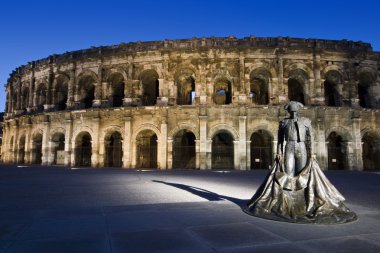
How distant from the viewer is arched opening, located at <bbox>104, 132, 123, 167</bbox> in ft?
58.9

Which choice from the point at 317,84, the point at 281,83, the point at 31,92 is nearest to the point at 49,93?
the point at 31,92

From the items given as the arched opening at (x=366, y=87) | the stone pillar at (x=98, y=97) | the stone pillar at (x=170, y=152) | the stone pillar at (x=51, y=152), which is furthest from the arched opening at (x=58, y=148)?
the arched opening at (x=366, y=87)

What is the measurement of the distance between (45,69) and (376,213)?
876 inches

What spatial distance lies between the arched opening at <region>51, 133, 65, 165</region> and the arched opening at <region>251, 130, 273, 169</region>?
13.9 meters

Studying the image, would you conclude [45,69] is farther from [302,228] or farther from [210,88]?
[302,228]

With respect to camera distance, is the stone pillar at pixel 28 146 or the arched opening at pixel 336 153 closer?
the arched opening at pixel 336 153

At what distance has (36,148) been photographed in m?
20.1

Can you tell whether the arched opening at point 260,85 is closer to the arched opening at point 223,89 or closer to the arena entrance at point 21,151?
the arched opening at point 223,89

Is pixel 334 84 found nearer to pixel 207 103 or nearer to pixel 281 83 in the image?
pixel 281 83

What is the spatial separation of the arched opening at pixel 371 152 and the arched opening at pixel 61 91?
21.7 m

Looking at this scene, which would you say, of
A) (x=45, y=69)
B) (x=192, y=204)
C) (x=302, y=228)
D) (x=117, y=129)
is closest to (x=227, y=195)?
(x=192, y=204)

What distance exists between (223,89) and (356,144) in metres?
9.74

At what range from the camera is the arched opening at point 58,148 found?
18747 mm

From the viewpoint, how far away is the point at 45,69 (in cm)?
2011
